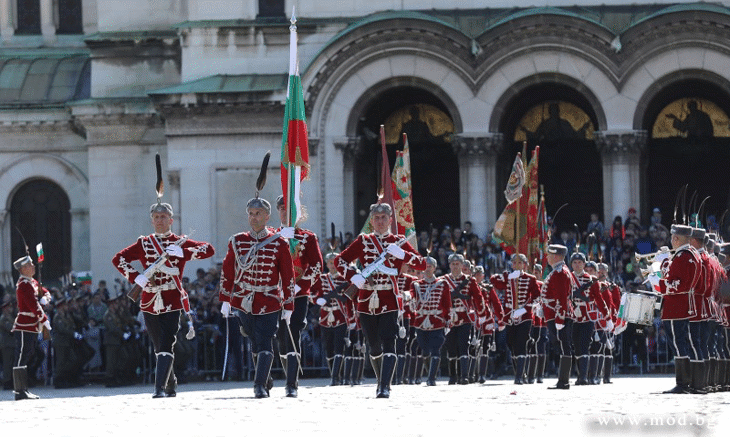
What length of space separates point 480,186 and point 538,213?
566cm

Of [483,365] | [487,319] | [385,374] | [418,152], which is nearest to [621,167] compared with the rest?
[418,152]

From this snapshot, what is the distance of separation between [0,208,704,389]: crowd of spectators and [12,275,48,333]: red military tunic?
640cm

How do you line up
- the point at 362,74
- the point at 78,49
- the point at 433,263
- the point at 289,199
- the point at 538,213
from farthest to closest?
1. the point at 78,49
2. the point at 362,74
3. the point at 538,213
4. the point at 433,263
5. the point at 289,199

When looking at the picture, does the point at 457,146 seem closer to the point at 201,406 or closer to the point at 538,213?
the point at 538,213

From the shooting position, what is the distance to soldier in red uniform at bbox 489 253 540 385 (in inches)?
1161

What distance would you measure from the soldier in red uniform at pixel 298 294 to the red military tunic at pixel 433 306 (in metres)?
5.39

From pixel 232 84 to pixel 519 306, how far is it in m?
12.6

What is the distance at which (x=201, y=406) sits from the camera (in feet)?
65.2

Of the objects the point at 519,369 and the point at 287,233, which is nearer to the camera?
the point at 287,233

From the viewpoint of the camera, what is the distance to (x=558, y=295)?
25.6 m

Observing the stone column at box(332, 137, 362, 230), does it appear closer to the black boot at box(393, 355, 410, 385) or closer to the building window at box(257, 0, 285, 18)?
the building window at box(257, 0, 285, 18)

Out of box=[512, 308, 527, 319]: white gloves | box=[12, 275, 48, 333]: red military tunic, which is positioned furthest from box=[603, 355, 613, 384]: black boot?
box=[12, 275, 48, 333]: red military tunic

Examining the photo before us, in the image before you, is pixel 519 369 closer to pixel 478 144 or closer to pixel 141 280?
pixel 141 280

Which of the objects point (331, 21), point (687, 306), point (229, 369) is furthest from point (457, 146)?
point (687, 306)
